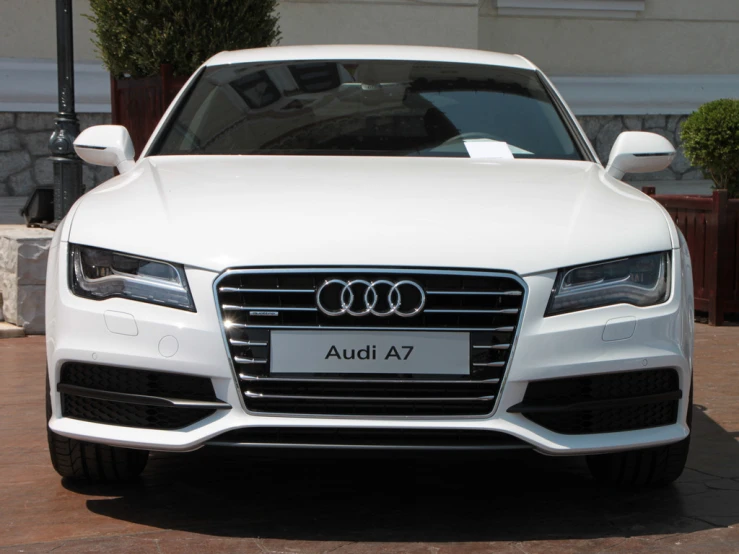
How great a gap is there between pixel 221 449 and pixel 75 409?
46 cm

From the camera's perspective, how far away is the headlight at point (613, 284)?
137 inches

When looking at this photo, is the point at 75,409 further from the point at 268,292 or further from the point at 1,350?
the point at 1,350

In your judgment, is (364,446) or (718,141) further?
(718,141)

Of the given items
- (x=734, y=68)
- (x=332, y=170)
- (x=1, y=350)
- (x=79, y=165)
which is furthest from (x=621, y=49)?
(x=332, y=170)

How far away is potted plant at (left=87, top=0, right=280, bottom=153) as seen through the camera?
864cm

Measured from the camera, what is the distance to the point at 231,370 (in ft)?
11.2

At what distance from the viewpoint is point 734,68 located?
49.9 feet

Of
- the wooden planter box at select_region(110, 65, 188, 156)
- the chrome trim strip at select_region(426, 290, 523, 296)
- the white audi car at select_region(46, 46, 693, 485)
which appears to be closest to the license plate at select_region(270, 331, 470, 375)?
the white audi car at select_region(46, 46, 693, 485)

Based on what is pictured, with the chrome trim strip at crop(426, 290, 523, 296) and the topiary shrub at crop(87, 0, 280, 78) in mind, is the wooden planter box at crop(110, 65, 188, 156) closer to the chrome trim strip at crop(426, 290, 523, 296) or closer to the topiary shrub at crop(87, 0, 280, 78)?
the topiary shrub at crop(87, 0, 280, 78)

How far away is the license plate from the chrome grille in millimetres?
19

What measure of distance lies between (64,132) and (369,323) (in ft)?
17.4

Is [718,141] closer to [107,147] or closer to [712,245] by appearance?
[712,245]

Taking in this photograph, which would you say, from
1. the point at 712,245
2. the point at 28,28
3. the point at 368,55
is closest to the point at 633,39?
the point at 28,28

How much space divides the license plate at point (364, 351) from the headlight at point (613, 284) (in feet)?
0.98
